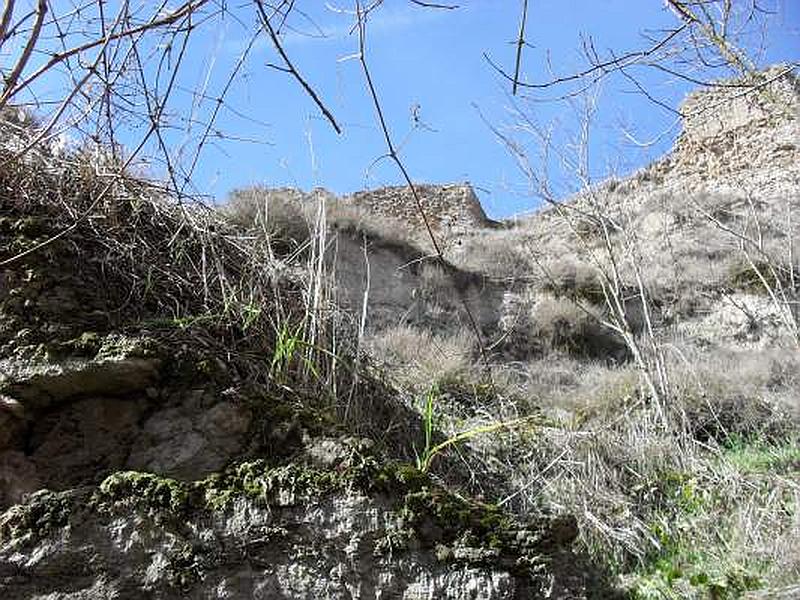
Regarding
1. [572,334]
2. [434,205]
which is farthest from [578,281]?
[434,205]

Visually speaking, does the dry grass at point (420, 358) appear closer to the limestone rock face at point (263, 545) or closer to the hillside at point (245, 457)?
the hillside at point (245, 457)

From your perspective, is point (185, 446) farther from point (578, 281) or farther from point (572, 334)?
point (578, 281)

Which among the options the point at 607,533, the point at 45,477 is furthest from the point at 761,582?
the point at 45,477

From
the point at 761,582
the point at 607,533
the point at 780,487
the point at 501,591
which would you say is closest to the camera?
the point at 501,591

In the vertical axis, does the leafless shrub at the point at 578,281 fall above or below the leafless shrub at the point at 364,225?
below

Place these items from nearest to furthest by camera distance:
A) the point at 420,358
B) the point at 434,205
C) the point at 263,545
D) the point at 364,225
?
the point at 263,545, the point at 420,358, the point at 364,225, the point at 434,205

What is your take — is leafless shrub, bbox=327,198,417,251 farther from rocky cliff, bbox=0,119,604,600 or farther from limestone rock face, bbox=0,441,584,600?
limestone rock face, bbox=0,441,584,600

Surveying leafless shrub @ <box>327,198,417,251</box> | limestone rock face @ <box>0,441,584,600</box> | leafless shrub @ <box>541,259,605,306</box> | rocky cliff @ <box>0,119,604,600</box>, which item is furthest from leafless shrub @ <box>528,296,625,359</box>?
limestone rock face @ <box>0,441,584,600</box>

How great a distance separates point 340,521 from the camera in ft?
6.17

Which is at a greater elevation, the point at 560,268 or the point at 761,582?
the point at 560,268

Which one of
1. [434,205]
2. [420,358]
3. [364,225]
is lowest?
[420,358]

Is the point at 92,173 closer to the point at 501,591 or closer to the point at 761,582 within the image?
the point at 501,591

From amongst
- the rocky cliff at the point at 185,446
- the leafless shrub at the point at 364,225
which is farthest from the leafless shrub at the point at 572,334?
the rocky cliff at the point at 185,446

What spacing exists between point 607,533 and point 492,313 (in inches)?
360
